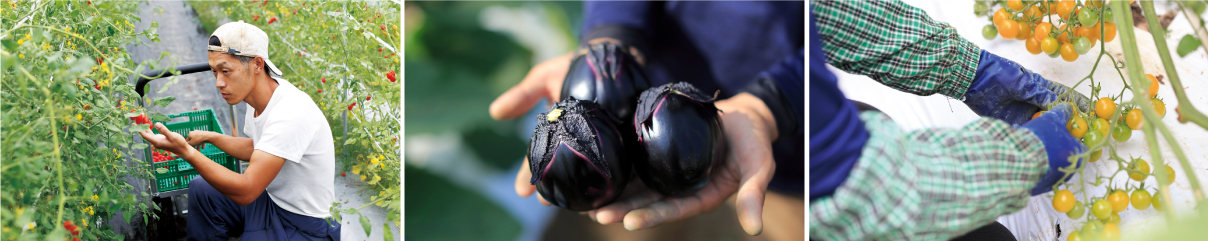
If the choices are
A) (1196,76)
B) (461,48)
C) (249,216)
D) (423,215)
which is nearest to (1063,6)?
(1196,76)

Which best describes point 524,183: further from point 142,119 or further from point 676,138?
point 142,119

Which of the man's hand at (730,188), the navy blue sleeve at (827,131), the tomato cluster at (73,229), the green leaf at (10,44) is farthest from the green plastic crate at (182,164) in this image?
the navy blue sleeve at (827,131)

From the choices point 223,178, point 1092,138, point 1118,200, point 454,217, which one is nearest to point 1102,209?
point 1118,200

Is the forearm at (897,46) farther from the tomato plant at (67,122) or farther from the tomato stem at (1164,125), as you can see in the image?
the tomato plant at (67,122)

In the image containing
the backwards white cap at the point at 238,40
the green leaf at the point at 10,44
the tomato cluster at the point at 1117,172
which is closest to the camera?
the green leaf at the point at 10,44

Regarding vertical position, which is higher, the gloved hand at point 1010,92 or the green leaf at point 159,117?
the gloved hand at point 1010,92

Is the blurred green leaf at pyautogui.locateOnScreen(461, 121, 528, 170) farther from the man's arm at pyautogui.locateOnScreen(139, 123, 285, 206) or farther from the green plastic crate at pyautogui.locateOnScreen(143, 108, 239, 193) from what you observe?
the green plastic crate at pyautogui.locateOnScreen(143, 108, 239, 193)
